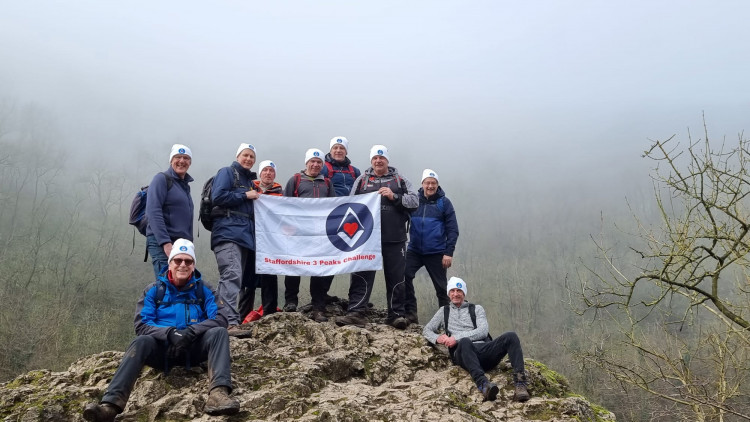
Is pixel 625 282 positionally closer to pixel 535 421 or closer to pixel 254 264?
pixel 535 421

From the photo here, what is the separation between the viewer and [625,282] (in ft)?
30.4

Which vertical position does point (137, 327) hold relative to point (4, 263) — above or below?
above

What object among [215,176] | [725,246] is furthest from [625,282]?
[215,176]

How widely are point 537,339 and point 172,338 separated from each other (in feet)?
234

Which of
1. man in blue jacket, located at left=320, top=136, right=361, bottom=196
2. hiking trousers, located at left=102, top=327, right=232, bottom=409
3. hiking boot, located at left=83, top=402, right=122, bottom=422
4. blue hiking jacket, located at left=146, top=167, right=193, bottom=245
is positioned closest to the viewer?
hiking boot, located at left=83, top=402, right=122, bottom=422

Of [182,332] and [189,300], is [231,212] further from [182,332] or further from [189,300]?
[182,332]

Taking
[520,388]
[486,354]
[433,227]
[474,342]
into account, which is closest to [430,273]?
[433,227]

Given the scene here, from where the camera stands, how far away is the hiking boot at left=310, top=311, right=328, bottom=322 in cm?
812

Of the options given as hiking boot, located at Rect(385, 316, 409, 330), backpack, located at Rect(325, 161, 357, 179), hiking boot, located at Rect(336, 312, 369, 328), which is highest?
backpack, located at Rect(325, 161, 357, 179)

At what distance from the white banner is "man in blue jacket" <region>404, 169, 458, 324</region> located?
0.82m

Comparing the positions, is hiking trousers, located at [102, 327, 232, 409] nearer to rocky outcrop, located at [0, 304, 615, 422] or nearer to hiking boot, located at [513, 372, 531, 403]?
rocky outcrop, located at [0, 304, 615, 422]

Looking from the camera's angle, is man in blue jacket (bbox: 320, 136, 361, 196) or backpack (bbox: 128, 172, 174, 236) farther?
man in blue jacket (bbox: 320, 136, 361, 196)

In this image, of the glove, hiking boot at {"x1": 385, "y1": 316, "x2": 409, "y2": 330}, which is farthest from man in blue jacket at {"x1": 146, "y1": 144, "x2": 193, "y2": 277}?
hiking boot at {"x1": 385, "y1": 316, "x2": 409, "y2": 330}

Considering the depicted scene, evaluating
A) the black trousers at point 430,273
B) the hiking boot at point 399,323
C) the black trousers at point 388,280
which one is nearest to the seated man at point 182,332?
the black trousers at point 388,280
